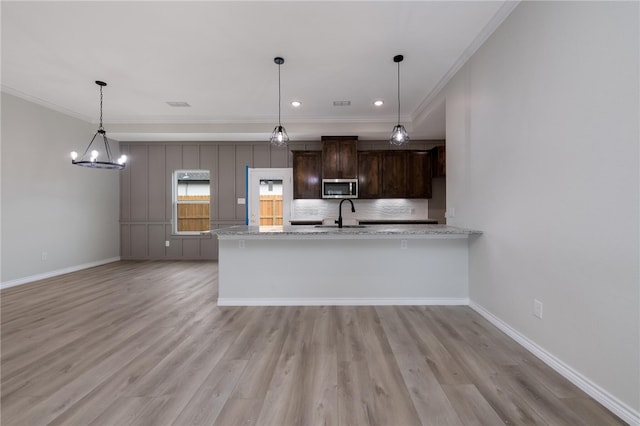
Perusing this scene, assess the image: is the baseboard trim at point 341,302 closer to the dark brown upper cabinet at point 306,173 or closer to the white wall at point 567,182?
the white wall at point 567,182

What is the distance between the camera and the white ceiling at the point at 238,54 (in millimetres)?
2426

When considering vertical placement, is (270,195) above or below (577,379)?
above

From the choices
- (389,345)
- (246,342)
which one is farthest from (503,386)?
(246,342)

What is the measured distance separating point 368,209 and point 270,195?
2.30 metres

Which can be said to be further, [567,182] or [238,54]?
[238,54]

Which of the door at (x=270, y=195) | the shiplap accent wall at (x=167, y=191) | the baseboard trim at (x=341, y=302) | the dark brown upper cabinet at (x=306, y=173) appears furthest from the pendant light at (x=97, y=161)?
the dark brown upper cabinet at (x=306, y=173)

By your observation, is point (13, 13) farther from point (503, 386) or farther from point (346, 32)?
point (503, 386)

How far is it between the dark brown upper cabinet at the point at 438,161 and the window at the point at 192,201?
16.9 ft

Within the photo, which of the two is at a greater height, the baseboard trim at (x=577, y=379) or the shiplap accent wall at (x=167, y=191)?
the shiplap accent wall at (x=167, y=191)

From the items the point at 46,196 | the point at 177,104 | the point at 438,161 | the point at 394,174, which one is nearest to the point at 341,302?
the point at 394,174

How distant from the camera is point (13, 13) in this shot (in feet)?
8.02

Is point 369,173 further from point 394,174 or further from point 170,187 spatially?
point 170,187

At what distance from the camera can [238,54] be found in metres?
3.08

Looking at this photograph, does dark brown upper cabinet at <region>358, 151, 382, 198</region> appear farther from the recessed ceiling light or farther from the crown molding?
the recessed ceiling light
